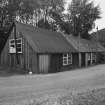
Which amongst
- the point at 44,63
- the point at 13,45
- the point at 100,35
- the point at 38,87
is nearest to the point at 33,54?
the point at 44,63

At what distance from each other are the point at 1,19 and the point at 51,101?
80.7 feet

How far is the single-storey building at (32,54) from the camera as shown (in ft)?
49.2

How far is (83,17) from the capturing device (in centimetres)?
3828

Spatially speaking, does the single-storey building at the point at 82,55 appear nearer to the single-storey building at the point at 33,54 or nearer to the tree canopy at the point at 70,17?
the single-storey building at the point at 33,54

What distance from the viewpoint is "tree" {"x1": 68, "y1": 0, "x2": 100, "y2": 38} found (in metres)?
38.2

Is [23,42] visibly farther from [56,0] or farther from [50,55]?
[56,0]

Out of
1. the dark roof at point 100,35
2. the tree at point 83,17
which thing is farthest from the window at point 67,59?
the dark roof at point 100,35

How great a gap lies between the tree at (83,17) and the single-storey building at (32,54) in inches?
834

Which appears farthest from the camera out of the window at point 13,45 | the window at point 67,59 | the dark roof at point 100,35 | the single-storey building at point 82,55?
the dark roof at point 100,35

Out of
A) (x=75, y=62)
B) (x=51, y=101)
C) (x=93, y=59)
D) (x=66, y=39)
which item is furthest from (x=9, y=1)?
(x=51, y=101)

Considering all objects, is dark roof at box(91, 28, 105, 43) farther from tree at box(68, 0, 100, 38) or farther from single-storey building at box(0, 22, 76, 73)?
single-storey building at box(0, 22, 76, 73)

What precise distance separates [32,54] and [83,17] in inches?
1090

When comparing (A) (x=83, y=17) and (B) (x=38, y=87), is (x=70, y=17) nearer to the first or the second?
(A) (x=83, y=17)

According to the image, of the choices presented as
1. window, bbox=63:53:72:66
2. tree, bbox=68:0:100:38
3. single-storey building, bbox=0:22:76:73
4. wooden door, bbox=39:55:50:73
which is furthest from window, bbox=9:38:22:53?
tree, bbox=68:0:100:38
